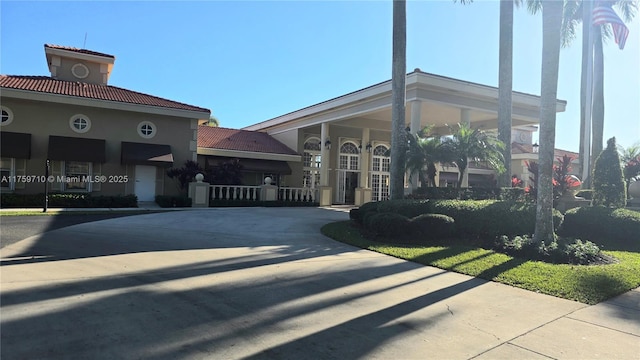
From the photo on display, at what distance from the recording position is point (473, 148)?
1419 cm

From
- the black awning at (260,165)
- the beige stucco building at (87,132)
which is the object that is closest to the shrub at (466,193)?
the black awning at (260,165)

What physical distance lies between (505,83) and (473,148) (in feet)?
12.8

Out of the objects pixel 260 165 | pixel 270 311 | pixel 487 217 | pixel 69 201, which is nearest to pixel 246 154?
pixel 260 165

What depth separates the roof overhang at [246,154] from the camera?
23.2 m

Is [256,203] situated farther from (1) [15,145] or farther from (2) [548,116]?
(2) [548,116]

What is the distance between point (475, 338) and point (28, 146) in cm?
2010

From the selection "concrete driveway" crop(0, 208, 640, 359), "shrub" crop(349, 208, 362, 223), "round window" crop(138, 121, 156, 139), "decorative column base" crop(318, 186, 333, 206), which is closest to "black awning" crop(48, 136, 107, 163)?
"round window" crop(138, 121, 156, 139)

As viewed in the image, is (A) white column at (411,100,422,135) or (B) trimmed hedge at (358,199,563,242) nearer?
(B) trimmed hedge at (358,199,563,242)

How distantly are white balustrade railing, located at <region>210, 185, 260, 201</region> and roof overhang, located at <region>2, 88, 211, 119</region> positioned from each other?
414cm

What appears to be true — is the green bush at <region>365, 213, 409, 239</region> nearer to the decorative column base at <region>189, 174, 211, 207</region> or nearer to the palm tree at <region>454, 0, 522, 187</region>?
the palm tree at <region>454, 0, 522, 187</region>

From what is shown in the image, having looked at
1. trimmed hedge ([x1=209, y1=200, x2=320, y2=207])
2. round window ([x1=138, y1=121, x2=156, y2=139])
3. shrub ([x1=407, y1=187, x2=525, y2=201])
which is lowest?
trimmed hedge ([x1=209, y1=200, x2=320, y2=207])

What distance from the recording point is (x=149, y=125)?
20547mm

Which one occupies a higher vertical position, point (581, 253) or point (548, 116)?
point (548, 116)

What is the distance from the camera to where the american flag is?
17594 millimetres
